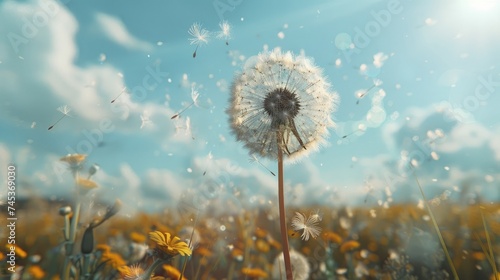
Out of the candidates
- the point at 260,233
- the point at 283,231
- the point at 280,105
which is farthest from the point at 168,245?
the point at 260,233

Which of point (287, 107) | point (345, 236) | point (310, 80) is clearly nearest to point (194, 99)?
point (287, 107)

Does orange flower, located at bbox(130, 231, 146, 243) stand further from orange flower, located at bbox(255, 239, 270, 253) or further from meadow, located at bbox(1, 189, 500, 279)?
orange flower, located at bbox(255, 239, 270, 253)

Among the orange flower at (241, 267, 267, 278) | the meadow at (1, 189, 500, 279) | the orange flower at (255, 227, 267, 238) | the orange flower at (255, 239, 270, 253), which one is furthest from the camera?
the orange flower at (255, 227, 267, 238)

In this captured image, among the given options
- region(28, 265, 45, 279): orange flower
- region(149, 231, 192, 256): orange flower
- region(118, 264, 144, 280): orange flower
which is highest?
region(149, 231, 192, 256): orange flower

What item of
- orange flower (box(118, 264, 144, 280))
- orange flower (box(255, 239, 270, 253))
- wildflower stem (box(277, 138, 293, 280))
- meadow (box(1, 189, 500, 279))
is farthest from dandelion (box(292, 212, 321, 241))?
orange flower (box(255, 239, 270, 253))

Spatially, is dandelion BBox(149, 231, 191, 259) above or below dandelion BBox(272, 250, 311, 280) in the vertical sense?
below

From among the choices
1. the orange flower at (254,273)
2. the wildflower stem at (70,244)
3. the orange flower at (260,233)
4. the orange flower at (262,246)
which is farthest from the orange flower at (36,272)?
the orange flower at (260,233)

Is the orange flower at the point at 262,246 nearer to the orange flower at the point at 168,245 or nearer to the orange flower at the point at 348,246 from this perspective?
the orange flower at the point at 348,246
